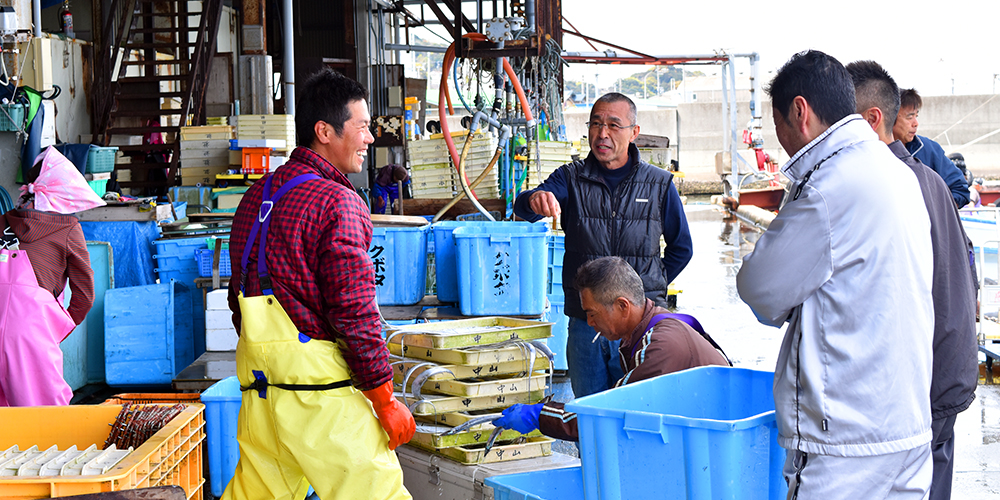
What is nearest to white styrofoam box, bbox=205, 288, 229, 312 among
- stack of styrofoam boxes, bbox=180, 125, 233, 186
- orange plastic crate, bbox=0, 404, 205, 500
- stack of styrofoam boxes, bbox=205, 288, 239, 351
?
stack of styrofoam boxes, bbox=205, 288, 239, 351

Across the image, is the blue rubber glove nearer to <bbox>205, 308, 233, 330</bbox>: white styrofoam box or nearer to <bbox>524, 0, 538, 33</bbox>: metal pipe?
<bbox>205, 308, 233, 330</bbox>: white styrofoam box

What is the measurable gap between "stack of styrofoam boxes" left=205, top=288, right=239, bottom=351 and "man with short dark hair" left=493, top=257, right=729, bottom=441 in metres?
3.63

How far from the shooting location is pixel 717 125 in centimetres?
3041

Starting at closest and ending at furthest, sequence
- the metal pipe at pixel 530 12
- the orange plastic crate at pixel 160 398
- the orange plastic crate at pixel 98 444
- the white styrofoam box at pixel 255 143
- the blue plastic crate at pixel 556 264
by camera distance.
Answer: the orange plastic crate at pixel 98 444
the orange plastic crate at pixel 160 398
the blue plastic crate at pixel 556 264
the metal pipe at pixel 530 12
the white styrofoam box at pixel 255 143

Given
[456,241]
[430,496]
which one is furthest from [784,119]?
[456,241]

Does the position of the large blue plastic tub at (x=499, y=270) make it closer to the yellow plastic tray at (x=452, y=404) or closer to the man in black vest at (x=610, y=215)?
the man in black vest at (x=610, y=215)

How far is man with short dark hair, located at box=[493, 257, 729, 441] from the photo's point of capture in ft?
9.39

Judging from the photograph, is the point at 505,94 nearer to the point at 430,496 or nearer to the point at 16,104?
the point at 16,104

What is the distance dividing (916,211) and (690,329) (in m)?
1.04

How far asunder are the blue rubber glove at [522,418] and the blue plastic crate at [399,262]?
2.46 m

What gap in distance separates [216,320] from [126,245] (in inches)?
53.7

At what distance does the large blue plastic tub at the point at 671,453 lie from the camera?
218 centimetres

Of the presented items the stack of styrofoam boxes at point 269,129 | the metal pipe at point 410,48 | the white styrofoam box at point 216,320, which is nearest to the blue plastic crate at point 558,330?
the white styrofoam box at point 216,320

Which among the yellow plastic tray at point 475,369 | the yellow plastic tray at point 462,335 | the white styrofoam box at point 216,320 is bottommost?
the white styrofoam box at point 216,320
